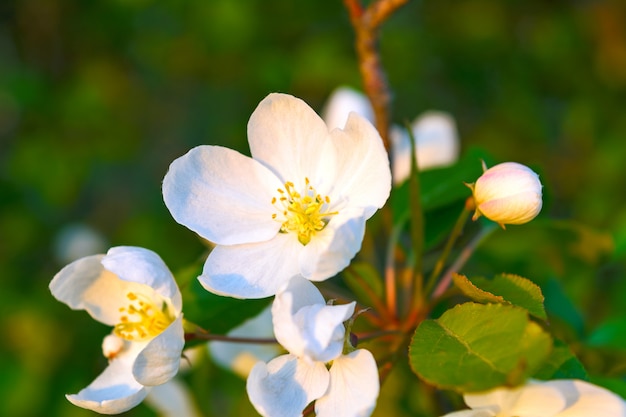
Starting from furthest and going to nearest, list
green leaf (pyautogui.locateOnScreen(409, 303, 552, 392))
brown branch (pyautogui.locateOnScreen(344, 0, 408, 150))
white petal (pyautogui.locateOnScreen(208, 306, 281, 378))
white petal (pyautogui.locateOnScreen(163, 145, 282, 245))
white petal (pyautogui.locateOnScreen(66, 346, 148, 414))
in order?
white petal (pyautogui.locateOnScreen(208, 306, 281, 378))
brown branch (pyautogui.locateOnScreen(344, 0, 408, 150))
white petal (pyautogui.locateOnScreen(163, 145, 282, 245))
white petal (pyautogui.locateOnScreen(66, 346, 148, 414))
green leaf (pyautogui.locateOnScreen(409, 303, 552, 392))

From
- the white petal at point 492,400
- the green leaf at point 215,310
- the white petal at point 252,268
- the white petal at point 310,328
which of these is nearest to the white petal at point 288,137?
the white petal at point 252,268

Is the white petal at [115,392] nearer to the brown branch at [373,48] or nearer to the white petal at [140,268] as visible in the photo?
the white petal at [140,268]

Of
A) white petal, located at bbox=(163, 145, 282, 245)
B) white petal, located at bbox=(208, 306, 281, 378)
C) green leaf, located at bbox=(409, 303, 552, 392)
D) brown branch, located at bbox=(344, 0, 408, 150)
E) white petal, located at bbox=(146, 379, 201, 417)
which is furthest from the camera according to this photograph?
white petal, located at bbox=(146, 379, 201, 417)

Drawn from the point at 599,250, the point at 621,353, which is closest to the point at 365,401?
the point at 621,353

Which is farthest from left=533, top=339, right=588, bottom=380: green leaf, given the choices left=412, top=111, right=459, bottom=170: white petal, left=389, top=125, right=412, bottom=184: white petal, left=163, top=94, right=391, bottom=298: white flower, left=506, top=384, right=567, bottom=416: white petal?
left=412, top=111, right=459, bottom=170: white petal

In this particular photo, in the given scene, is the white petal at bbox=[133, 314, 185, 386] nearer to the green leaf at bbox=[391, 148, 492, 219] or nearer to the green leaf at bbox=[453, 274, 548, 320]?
the green leaf at bbox=[453, 274, 548, 320]

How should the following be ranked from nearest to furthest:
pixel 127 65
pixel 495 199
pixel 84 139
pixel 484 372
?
pixel 484 372
pixel 495 199
pixel 84 139
pixel 127 65

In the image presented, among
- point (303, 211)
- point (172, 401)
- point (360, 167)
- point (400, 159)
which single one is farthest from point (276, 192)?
point (172, 401)

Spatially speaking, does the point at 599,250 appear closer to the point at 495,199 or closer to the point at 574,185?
the point at 495,199
